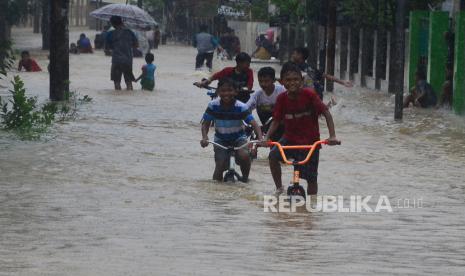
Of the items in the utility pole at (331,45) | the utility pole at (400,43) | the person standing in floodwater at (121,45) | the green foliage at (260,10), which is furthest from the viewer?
the green foliage at (260,10)

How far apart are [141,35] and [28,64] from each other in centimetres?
2052

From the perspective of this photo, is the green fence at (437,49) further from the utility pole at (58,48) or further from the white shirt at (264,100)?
the white shirt at (264,100)

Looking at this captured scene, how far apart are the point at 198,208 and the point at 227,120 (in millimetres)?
1780

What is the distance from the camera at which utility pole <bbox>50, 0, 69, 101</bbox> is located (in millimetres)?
25953

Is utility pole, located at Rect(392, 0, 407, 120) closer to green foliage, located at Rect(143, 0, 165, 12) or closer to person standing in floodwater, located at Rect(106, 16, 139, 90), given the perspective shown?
person standing in floodwater, located at Rect(106, 16, 139, 90)

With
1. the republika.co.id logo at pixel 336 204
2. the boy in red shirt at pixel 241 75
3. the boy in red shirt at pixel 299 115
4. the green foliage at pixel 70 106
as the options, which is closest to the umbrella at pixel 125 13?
the green foliage at pixel 70 106

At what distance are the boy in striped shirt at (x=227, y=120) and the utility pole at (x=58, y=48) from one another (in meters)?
12.6

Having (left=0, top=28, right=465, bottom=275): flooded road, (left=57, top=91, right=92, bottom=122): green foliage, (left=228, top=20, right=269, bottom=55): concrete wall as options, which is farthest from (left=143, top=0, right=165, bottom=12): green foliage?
(left=0, top=28, right=465, bottom=275): flooded road

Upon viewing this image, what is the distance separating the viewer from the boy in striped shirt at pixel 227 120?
44.1 feet

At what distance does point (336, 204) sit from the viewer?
12484 mm

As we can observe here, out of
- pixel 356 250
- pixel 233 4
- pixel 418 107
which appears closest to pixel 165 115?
pixel 418 107

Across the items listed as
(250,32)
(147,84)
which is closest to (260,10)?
(250,32)

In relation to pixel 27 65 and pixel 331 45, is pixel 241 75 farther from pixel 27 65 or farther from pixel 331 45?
pixel 27 65

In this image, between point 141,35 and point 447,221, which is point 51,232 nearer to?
point 447,221
